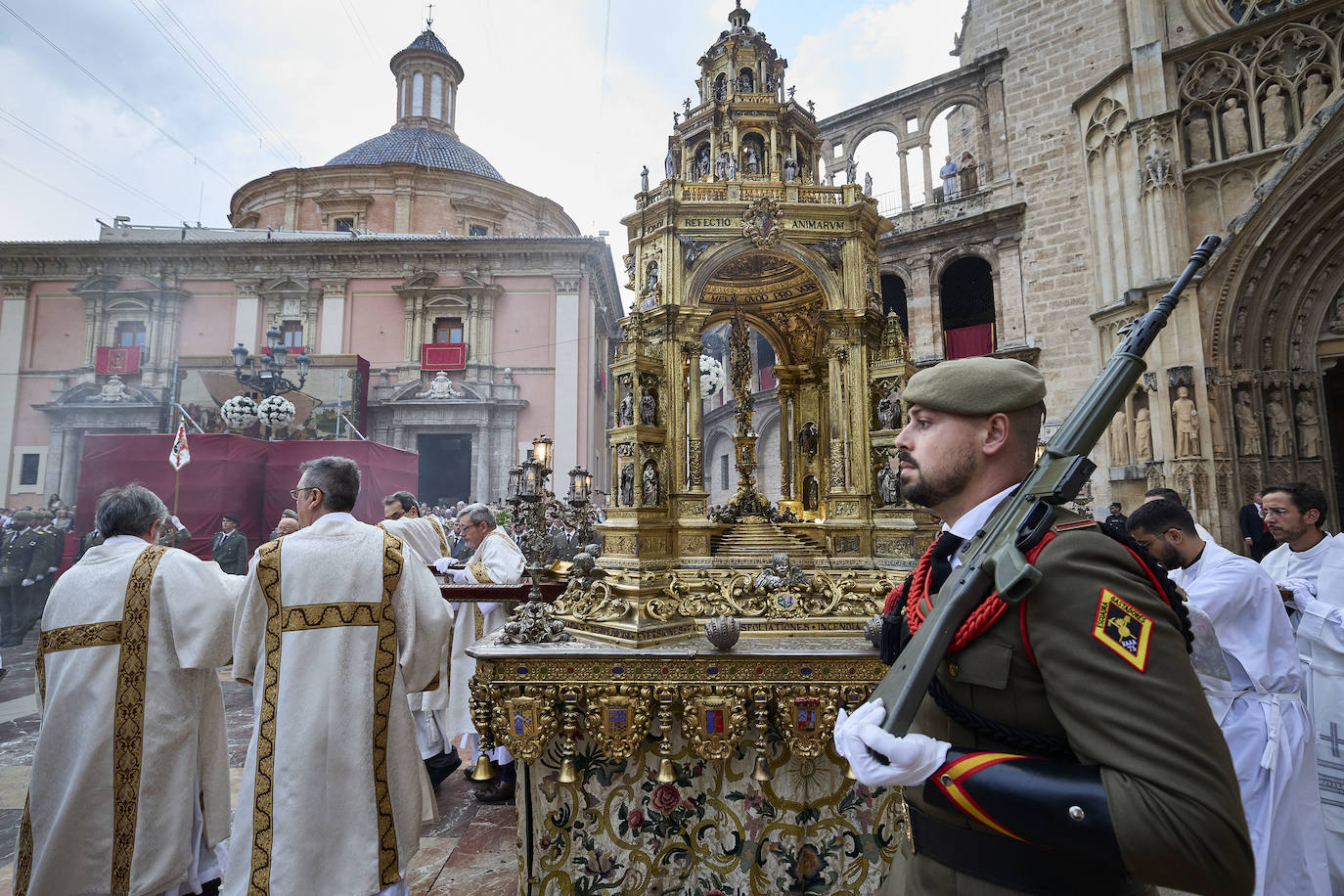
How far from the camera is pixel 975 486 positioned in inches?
58.4

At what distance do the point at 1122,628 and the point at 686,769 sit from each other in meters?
2.36

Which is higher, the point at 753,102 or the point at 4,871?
the point at 753,102

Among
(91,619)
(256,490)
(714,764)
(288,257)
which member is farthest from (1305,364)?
(288,257)

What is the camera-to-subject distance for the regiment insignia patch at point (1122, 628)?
1049 millimetres

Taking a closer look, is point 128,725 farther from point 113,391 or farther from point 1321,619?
point 113,391

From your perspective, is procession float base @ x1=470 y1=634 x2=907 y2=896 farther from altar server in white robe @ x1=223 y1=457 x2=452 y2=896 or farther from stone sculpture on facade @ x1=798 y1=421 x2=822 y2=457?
stone sculpture on facade @ x1=798 y1=421 x2=822 y2=457

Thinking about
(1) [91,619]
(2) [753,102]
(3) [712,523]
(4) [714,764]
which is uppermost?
(2) [753,102]

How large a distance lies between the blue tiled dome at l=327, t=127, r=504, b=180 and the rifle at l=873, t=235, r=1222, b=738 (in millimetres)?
26012

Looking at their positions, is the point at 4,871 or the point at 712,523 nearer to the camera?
the point at 4,871

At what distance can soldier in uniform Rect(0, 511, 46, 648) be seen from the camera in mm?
9641

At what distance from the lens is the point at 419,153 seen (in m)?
25.0

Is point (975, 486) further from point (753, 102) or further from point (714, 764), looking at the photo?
point (753, 102)

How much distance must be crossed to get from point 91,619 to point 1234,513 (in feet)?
43.4

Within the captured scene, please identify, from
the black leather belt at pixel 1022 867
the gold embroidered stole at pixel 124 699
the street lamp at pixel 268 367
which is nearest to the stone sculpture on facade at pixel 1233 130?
the black leather belt at pixel 1022 867
